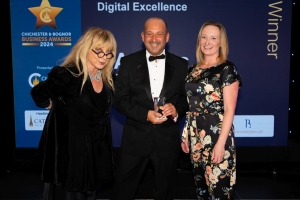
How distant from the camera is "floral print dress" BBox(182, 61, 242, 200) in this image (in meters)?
2.60

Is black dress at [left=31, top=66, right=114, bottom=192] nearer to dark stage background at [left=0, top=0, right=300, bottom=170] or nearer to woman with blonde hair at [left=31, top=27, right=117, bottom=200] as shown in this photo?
woman with blonde hair at [left=31, top=27, right=117, bottom=200]

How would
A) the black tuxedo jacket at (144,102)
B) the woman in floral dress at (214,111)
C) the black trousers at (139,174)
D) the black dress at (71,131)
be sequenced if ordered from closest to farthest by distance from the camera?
the black dress at (71,131) < the woman in floral dress at (214,111) < the black tuxedo jacket at (144,102) < the black trousers at (139,174)

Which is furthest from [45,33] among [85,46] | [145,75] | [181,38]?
[85,46]

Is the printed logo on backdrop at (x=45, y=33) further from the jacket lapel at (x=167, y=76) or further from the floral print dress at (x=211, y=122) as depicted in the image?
the floral print dress at (x=211, y=122)

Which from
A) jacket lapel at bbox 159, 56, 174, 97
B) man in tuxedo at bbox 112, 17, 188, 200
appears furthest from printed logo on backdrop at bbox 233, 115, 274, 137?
jacket lapel at bbox 159, 56, 174, 97

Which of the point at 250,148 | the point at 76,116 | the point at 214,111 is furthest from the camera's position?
the point at 250,148

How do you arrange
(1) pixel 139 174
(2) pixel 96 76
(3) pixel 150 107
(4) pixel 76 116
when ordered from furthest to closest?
(1) pixel 139 174 → (3) pixel 150 107 → (2) pixel 96 76 → (4) pixel 76 116

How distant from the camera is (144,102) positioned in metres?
2.94

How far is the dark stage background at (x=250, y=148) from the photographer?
15.6 feet

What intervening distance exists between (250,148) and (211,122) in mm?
2484

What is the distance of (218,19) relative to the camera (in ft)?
15.6

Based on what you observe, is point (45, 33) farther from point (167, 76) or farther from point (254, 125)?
point (254, 125)

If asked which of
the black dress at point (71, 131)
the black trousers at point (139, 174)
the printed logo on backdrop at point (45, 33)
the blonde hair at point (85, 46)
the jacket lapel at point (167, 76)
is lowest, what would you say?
the black trousers at point (139, 174)

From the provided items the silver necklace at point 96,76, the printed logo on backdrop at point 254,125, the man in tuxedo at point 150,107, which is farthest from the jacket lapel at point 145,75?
the printed logo on backdrop at point 254,125
